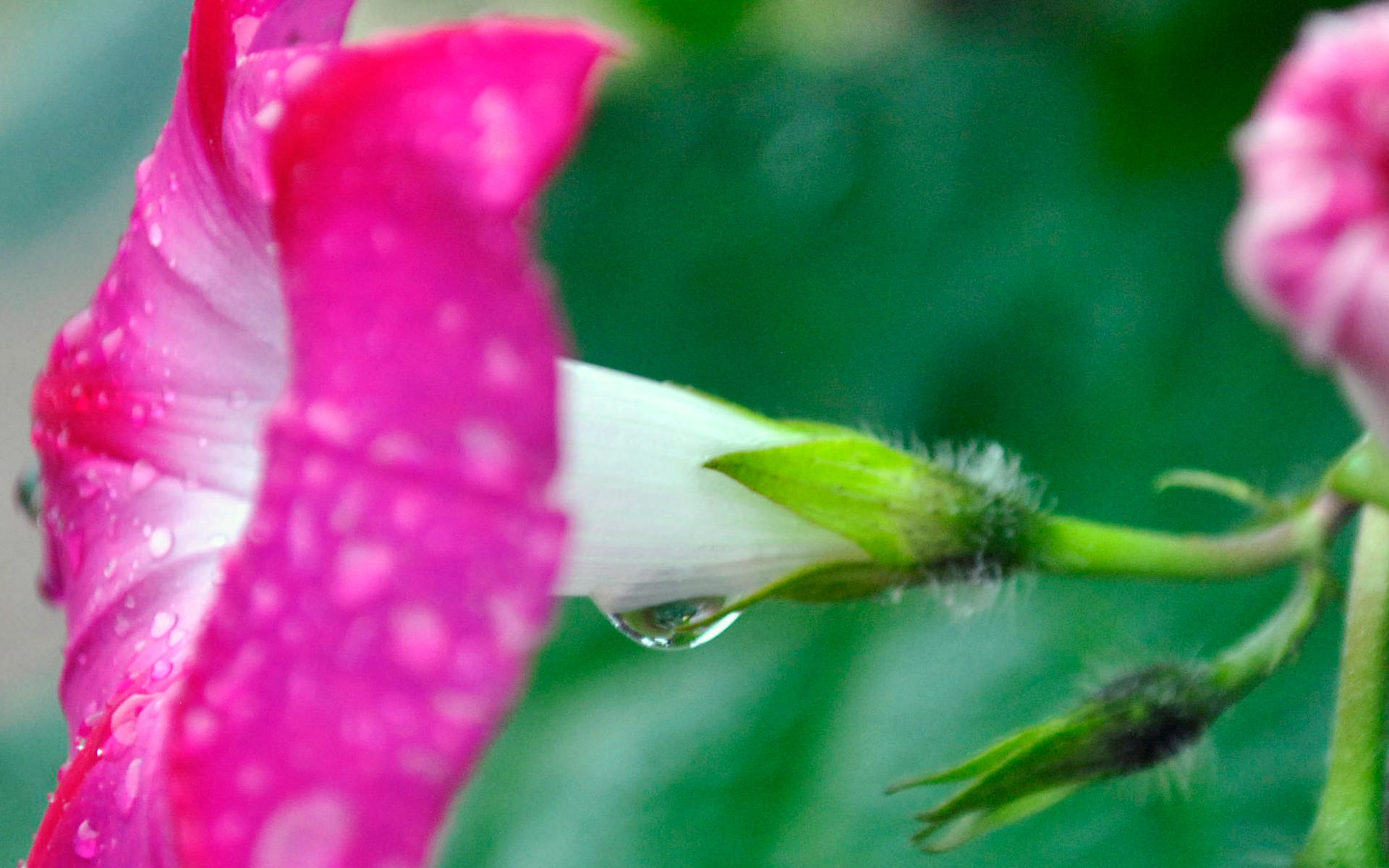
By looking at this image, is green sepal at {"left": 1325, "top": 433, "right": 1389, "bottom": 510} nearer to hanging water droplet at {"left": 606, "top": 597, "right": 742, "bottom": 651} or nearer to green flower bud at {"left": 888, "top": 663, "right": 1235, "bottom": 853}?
green flower bud at {"left": 888, "top": 663, "right": 1235, "bottom": 853}

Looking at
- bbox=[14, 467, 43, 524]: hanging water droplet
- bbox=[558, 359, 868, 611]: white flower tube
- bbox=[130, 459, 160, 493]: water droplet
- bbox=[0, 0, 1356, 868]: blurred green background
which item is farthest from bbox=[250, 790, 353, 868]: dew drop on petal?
bbox=[0, 0, 1356, 868]: blurred green background

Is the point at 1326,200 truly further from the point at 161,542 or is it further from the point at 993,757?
the point at 161,542

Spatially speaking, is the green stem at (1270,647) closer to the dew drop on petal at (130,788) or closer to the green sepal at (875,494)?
the green sepal at (875,494)

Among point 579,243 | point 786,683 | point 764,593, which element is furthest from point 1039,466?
point 764,593

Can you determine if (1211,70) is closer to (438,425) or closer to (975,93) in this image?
(975,93)

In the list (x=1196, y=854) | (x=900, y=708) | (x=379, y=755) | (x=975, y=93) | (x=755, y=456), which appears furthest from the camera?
(x=975, y=93)

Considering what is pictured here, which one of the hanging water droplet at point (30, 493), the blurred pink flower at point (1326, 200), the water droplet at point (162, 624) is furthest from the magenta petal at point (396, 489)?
the hanging water droplet at point (30, 493)

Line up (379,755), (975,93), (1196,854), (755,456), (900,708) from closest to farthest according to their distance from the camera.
Result: (379,755) → (755,456) → (1196,854) → (900,708) → (975,93)
